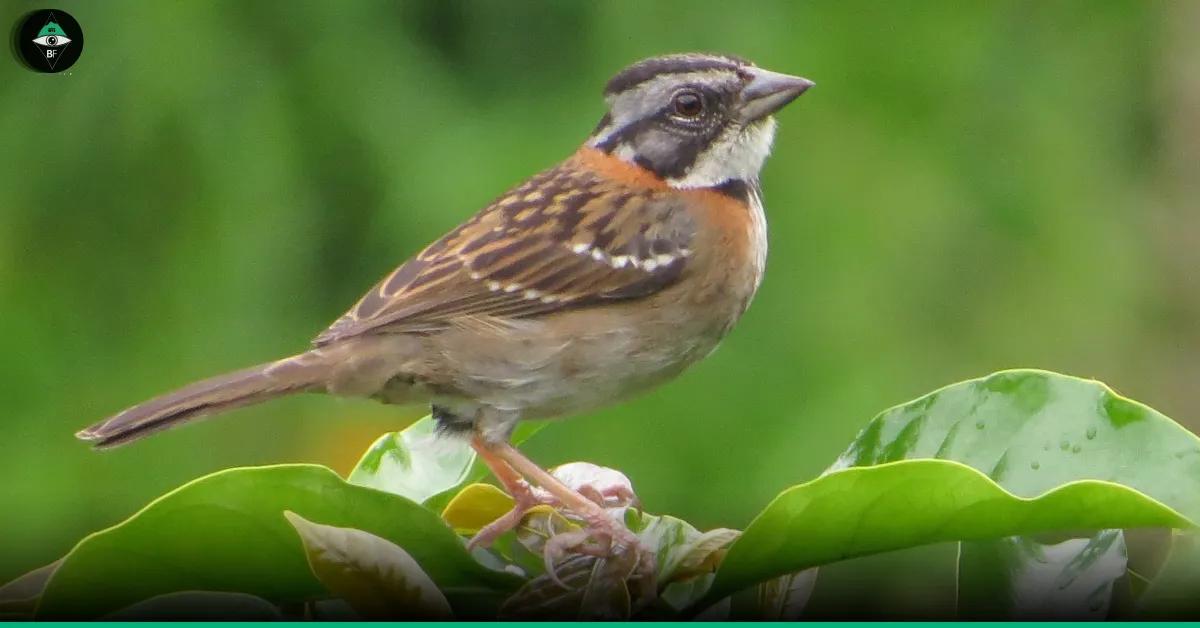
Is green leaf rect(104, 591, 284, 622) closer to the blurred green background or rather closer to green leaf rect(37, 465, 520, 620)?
green leaf rect(37, 465, 520, 620)

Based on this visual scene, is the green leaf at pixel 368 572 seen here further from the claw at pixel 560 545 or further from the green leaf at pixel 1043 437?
the green leaf at pixel 1043 437

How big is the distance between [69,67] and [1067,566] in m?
3.17

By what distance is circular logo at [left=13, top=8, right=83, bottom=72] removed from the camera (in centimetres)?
415

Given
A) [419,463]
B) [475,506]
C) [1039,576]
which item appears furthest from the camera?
[419,463]

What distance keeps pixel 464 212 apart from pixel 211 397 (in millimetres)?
1933

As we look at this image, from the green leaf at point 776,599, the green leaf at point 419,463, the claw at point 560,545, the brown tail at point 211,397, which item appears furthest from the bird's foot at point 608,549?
the brown tail at point 211,397

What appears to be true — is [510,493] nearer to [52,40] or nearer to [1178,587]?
[1178,587]

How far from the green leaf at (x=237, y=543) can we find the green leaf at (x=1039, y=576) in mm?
732

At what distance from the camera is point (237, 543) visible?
2324mm

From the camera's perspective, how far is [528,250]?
3256 millimetres

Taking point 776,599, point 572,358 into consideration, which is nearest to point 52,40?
point 572,358

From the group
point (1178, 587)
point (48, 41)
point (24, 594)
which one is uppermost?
point (48, 41)

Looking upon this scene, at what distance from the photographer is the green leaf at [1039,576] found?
2416mm

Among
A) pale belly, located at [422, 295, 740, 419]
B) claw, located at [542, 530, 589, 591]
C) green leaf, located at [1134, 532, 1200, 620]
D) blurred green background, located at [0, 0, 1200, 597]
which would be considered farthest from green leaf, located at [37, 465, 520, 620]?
blurred green background, located at [0, 0, 1200, 597]
